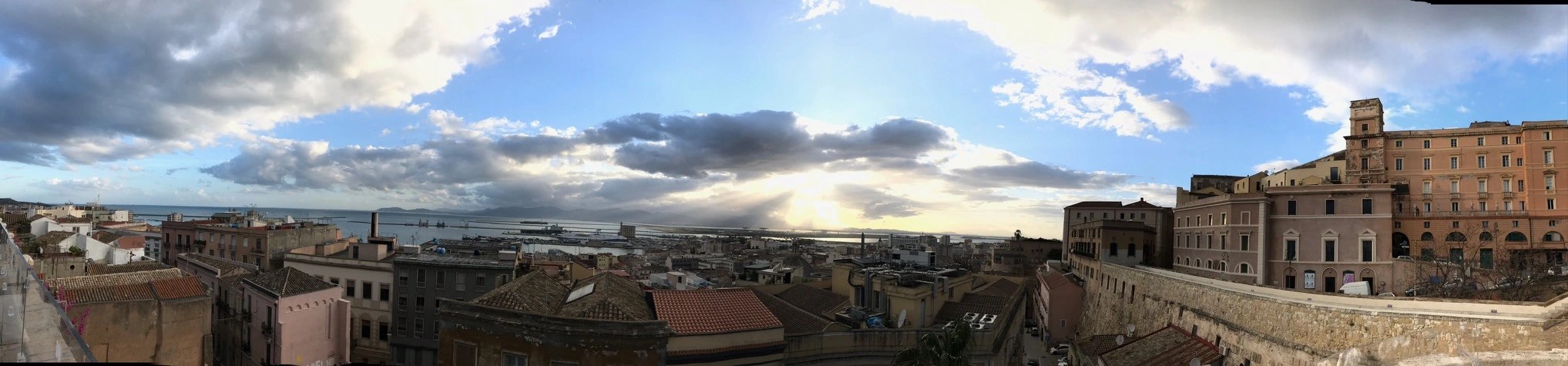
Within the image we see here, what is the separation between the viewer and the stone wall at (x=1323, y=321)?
19969mm

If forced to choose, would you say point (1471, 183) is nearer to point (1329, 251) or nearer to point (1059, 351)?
point (1329, 251)

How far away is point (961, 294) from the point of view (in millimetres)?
35125

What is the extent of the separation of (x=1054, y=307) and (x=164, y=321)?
2094 inches

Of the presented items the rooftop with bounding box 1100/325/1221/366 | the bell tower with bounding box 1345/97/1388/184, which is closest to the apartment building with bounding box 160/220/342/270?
the rooftop with bounding box 1100/325/1221/366

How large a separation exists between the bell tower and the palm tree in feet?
164

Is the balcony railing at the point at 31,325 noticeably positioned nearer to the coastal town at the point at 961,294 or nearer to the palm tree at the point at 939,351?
the coastal town at the point at 961,294

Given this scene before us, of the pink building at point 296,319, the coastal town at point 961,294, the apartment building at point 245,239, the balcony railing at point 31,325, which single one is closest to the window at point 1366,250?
the coastal town at point 961,294

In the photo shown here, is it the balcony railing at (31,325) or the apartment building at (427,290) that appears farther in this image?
A: the apartment building at (427,290)

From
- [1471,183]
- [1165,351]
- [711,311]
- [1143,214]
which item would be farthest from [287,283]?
[1471,183]

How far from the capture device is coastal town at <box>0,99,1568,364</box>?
19062 millimetres

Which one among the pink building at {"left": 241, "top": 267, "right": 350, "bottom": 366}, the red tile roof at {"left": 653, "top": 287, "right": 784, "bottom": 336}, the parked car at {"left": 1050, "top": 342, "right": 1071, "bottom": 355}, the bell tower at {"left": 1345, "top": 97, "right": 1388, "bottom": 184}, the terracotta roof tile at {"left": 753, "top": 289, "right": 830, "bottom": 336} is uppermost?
the bell tower at {"left": 1345, "top": 97, "right": 1388, "bottom": 184}

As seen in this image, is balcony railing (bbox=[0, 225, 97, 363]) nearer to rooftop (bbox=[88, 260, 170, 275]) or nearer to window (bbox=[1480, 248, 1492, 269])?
rooftop (bbox=[88, 260, 170, 275])

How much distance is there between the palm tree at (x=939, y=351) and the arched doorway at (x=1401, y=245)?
48740 millimetres

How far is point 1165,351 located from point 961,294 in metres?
9.12
